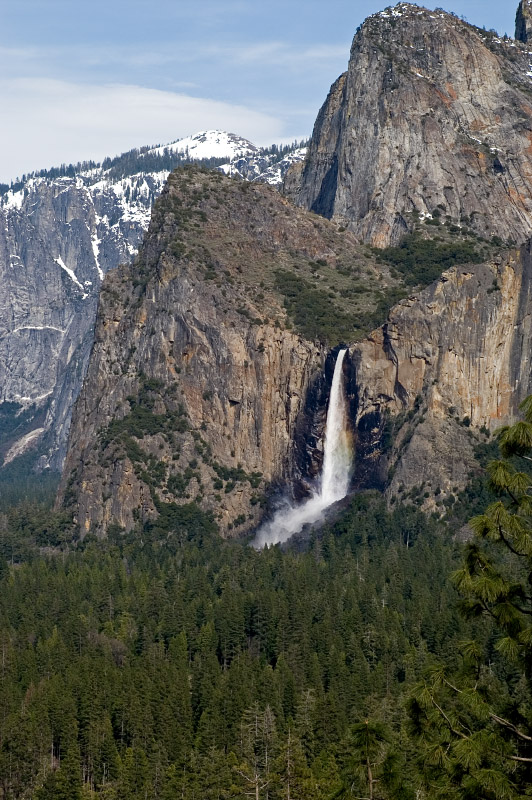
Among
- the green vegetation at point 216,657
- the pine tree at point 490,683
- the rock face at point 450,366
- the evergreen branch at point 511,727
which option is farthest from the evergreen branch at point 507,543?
the rock face at point 450,366

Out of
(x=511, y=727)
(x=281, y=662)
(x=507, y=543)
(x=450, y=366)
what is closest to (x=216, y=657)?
(x=281, y=662)

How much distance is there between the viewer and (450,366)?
193 m

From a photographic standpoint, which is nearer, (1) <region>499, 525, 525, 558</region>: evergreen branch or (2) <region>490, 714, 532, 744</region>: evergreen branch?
(2) <region>490, 714, 532, 744</region>: evergreen branch

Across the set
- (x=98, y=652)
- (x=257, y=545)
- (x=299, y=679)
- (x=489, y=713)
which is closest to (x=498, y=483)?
(x=489, y=713)

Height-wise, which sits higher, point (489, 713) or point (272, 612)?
point (489, 713)

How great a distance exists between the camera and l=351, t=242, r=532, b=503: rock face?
625 feet

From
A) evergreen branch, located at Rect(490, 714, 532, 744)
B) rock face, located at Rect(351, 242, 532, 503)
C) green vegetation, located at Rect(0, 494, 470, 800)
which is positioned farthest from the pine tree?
rock face, located at Rect(351, 242, 532, 503)

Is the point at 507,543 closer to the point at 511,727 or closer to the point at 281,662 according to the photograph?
the point at 511,727

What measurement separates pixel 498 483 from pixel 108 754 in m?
71.1

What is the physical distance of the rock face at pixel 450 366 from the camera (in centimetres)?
19038

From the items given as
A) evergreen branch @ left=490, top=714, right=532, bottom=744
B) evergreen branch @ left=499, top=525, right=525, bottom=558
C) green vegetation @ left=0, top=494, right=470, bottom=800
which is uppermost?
evergreen branch @ left=499, top=525, right=525, bottom=558

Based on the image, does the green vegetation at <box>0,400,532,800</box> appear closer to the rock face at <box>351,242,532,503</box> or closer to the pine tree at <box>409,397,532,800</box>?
the pine tree at <box>409,397,532,800</box>

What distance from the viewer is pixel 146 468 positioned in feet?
652

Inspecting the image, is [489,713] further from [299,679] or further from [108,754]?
[299,679]
